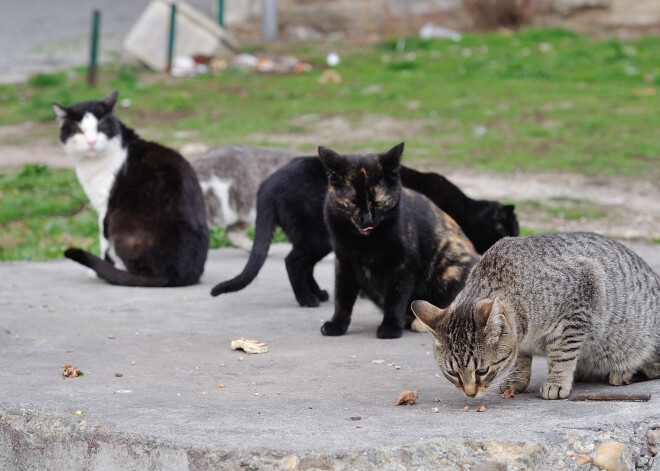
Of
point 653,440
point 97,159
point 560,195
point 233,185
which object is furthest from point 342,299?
point 560,195

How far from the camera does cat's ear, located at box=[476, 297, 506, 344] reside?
3420mm

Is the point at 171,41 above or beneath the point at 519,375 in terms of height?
above

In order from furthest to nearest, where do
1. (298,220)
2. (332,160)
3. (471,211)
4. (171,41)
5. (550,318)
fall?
1. (171,41)
2. (471,211)
3. (298,220)
4. (332,160)
5. (550,318)

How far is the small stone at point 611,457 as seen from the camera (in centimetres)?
320

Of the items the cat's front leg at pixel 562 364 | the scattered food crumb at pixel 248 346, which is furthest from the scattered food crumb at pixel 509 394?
the scattered food crumb at pixel 248 346

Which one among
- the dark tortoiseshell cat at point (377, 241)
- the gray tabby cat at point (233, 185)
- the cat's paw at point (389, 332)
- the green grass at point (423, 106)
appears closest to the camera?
the dark tortoiseshell cat at point (377, 241)

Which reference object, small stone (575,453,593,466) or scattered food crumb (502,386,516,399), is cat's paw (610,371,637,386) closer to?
scattered food crumb (502,386,516,399)

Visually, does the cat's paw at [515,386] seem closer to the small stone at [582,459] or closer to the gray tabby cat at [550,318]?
the gray tabby cat at [550,318]

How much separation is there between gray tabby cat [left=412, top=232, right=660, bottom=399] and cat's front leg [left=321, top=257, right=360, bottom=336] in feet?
4.03

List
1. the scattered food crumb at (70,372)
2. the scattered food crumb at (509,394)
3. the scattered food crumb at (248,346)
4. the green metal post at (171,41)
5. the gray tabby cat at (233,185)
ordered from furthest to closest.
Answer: the green metal post at (171,41)
the gray tabby cat at (233,185)
the scattered food crumb at (248,346)
the scattered food crumb at (70,372)
the scattered food crumb at (509,394)

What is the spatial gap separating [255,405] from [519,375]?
3.74 feet

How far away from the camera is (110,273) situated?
20.2ft

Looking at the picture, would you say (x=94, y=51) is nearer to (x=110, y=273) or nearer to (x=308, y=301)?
(x=110, y=273)

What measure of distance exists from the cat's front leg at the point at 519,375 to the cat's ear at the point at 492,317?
454 millimetres
